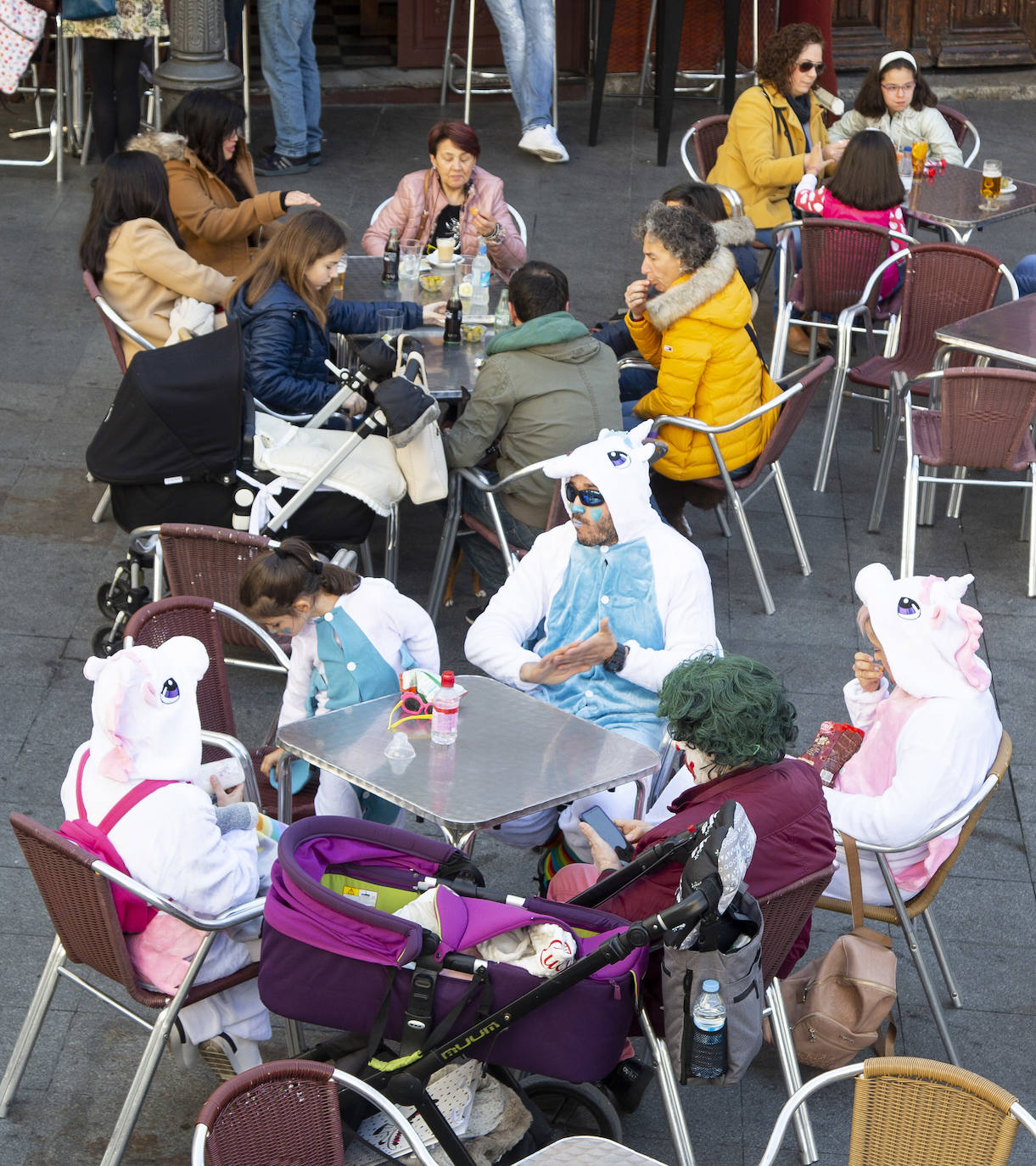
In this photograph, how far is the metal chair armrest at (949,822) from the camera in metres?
3.45

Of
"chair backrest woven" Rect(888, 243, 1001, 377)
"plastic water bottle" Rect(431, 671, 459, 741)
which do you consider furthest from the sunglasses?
"chair backrest woven" Rect(888, 243, 1001, 377)

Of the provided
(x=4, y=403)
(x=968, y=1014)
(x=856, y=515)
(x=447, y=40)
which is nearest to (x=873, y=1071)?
(x=968, y=1014)

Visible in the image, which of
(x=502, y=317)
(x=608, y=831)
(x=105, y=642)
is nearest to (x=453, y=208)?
(x=502, y=317)

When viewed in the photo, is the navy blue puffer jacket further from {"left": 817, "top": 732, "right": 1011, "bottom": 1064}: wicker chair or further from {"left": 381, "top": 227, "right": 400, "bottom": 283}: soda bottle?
{"left": 817, "top": 732, "right": 1011, "bottom": 1064}: wicker chair

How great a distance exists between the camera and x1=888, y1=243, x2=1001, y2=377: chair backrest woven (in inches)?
238

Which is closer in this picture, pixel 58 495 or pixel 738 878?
pixel 738 878

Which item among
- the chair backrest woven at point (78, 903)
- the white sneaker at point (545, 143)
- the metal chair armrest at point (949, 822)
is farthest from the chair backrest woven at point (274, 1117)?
the white sneaker at point (545, 143)

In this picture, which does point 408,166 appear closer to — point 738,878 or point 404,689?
point 404,689

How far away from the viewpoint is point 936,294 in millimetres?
6180

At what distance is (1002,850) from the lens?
4484 mm

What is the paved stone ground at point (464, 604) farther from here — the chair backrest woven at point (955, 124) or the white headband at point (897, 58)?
the white headband at point (897, 58)

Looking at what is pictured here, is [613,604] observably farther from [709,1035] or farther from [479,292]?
[479,292]

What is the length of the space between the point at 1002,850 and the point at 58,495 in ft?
12.1

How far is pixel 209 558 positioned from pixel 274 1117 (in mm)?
1962
